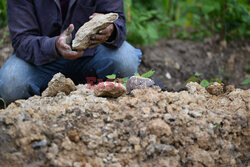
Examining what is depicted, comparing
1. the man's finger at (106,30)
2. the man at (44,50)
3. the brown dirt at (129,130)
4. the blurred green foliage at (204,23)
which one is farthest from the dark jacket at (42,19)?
the blurred green foliage at (204,23)

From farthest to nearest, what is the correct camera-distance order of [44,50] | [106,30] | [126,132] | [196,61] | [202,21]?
1. [202,21]
2. [196,61]
3. [44,50]
4. [106,30]
5. [126,132]

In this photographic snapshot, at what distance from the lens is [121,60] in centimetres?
271

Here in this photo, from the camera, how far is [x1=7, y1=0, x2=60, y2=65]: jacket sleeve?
2.53 meters

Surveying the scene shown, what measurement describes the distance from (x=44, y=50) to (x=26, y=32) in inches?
11.2

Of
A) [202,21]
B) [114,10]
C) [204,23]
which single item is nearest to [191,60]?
[204,23]

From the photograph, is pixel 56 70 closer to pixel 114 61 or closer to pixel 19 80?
pixel 19 80

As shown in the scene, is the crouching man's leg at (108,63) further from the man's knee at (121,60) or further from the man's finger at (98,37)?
the man's finger at (98,37)

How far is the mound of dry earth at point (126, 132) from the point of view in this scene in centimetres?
163

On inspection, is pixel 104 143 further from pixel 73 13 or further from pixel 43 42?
pixel 73 13

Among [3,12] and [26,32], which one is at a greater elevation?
[26,32]

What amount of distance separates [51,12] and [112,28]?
1.76 ft

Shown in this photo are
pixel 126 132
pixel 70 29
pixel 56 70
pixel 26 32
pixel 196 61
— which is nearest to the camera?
pixel 126 132

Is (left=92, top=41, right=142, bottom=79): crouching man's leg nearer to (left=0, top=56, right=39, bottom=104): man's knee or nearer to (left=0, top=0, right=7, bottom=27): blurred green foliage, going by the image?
(left=0, top=56, right=39, bottom=104): man's knee

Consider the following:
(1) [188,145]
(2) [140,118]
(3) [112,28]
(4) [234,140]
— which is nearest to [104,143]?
(2) [140,118]
